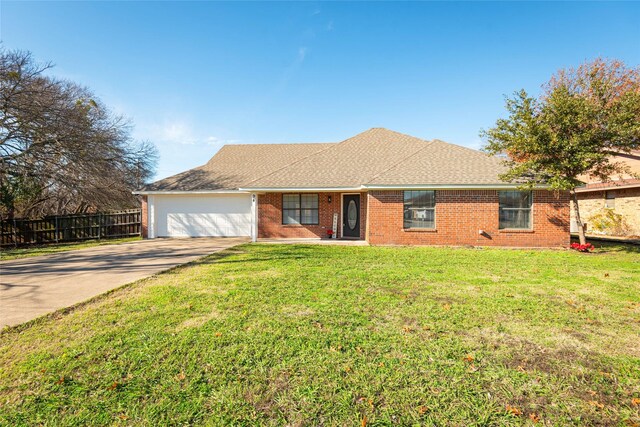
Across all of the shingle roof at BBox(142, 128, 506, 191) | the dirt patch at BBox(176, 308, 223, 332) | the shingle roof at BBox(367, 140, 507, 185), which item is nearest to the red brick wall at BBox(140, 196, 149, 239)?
the shingle roof at BBox(142, 128, 506, 191)

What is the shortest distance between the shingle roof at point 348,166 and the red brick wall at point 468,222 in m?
0.75

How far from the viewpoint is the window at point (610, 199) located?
59.0 ft

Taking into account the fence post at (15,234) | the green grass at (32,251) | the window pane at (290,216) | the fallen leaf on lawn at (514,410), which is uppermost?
the window pane at (290,216)

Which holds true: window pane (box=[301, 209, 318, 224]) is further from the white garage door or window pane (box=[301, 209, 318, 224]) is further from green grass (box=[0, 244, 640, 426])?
green grass (box=[0, 244, 640, 426])

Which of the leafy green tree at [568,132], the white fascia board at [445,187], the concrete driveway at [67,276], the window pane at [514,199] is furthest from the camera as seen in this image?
the window pane at [514,199]

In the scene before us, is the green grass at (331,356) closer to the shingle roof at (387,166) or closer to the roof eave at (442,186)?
the roof eave at (442,186)

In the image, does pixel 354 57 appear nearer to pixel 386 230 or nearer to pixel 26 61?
pixel 386 230

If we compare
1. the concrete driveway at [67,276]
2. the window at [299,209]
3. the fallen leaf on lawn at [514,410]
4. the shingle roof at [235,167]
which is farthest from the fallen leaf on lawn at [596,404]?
the shingle roof at [235,167]

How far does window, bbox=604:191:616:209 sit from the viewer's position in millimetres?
17984

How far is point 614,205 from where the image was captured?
17.9 m

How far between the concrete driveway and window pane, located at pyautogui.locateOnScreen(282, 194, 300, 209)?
16.1 feet

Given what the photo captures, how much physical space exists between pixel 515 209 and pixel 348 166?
7522mm

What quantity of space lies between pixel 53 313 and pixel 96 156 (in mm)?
16856

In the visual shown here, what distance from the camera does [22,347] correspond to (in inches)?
136
